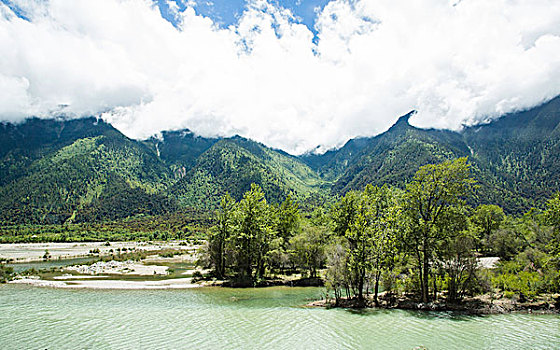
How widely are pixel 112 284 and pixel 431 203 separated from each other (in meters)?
46.5

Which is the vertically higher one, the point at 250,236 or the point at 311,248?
the point at 250,236

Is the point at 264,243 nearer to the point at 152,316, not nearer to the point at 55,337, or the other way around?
the point at 152,316

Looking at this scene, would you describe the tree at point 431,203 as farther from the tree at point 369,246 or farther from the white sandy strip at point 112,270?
the white sandy strip at point 112,270

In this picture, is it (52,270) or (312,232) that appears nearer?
(312,232)

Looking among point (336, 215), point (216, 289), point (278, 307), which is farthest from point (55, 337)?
point (336, 215)

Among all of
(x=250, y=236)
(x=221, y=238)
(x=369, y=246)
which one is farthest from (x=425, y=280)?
(x=221, y=238)

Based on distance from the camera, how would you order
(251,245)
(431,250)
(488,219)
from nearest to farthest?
1. (431,250)
2. (251,245)
3. (488,219)

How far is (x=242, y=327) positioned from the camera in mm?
23203

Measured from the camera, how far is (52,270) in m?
57.2

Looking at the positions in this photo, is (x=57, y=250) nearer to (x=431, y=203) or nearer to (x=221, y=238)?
(x=221, y=238)

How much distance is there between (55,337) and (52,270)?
4829 cm

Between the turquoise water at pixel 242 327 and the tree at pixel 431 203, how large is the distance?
19.2ft

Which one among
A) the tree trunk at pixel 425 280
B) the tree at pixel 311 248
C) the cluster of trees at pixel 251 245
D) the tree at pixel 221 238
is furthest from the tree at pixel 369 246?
the tree at pixel 221 238

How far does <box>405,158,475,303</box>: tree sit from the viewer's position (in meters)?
28.0
